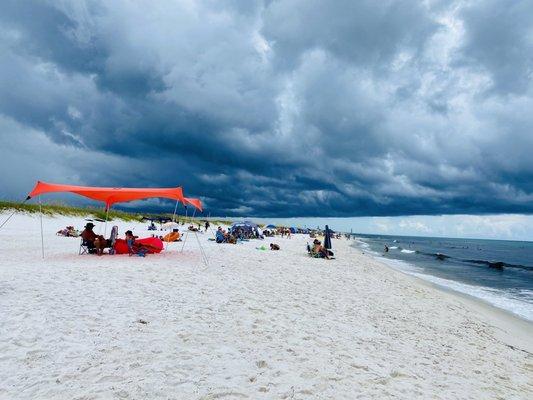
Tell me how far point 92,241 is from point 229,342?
13080 mm

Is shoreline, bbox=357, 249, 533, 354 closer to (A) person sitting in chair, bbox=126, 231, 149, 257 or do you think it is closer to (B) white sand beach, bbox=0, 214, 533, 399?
(B) white sand beach, bbox=0, 214, 533, 399

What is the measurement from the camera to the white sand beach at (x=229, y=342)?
478 cm

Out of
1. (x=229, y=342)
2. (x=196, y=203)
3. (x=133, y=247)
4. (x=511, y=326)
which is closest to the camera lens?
(x=229, y=342)

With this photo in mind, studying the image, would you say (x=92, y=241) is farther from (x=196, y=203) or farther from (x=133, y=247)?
(x=196, y=203)

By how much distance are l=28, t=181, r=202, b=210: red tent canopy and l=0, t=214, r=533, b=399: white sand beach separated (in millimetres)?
4990

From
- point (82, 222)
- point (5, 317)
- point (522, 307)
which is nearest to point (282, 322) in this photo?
point (5, 317)

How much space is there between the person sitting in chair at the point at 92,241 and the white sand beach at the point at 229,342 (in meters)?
4.40

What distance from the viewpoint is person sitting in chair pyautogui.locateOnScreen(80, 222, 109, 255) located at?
54.0 feet

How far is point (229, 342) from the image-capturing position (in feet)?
20.6

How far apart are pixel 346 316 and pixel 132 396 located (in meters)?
6.02

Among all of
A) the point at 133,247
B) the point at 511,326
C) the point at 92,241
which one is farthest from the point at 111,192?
the point at 511,326

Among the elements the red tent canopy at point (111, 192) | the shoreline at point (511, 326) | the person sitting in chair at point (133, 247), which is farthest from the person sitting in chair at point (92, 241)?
the shoreline at point (511, 326)

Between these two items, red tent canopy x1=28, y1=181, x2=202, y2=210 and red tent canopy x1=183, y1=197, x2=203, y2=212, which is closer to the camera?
red tent canopy x1=28, y1=181, x2=202, y2=210

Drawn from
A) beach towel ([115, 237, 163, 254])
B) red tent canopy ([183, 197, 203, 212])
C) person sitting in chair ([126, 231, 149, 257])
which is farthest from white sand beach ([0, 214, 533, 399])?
red tent canopy ([183, 197, 203, 212])
